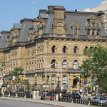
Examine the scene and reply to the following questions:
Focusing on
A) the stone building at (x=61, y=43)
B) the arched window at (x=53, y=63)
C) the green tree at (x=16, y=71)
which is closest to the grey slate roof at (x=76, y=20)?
the stone building at (x=61, y=43)

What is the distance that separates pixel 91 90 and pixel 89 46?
50.9 feet

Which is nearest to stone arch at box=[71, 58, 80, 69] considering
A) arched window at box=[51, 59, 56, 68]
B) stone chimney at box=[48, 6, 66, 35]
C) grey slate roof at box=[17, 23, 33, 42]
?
arched window at box=[51, 59, 56, 68]

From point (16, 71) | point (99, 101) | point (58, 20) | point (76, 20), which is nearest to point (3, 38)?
point (16, 71)

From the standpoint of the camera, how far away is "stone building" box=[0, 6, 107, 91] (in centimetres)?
14175

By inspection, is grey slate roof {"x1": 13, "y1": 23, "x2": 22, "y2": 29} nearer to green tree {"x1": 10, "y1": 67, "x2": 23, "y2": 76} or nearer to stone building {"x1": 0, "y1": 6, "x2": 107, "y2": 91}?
stone building {"x1": 0, "y1": 6, "x2": 107, "y2": 91}

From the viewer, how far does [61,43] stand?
5595 inches

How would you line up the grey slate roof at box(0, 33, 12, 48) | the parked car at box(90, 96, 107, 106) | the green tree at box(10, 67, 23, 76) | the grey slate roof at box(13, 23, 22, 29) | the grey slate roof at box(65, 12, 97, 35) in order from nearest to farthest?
the parked car at box(90, 96, 107, 106) < the grey slate roof at box(65, 12, 97, 35) < the green tree at box(10, 67, 23, 76) < the grey slate roof at box(13, 23, 22, 29) < the grey slate roof at box(0, 33, 12, 48)

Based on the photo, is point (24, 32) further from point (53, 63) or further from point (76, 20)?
point (53, 63)

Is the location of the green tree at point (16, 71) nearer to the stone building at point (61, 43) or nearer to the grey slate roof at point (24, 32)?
the stone building at point (61, 43)

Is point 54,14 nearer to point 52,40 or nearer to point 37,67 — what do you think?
point 52,40

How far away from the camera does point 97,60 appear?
9256 centimetres

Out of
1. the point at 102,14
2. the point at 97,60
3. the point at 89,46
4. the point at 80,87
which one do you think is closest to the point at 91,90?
the point at 80,87

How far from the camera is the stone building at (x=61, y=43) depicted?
465ft

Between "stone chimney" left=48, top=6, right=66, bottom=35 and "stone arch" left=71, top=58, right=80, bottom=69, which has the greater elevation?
"stone chimney" left=48, top=6, right=66, bottom=35
